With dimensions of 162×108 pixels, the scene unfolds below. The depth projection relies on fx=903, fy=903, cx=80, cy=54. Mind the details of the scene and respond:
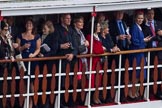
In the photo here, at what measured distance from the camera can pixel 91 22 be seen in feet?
53.4

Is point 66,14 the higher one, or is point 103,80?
point 66,14

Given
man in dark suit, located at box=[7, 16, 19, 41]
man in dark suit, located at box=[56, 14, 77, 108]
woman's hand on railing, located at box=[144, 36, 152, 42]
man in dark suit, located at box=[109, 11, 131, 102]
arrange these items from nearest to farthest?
man in dark suit, located at box=[7, 16, 19, 41] → man in dark suit, located at box=[56, 14, 77, 108] → man in dark suit, located at box=[109, 11, 131, 102] → woman's hand on railing, located at box=[144, 36, 152, 42]

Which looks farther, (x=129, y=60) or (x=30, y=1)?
(x=129, y=60)

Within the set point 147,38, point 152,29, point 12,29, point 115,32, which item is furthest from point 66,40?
point 152,29

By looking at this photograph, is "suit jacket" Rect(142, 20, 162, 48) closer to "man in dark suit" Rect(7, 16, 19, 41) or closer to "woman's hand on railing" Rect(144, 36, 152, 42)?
"woman's hand on railing" Rect(144, 36, 152, 42)

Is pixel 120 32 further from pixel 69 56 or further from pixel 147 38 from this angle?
→ pixel 69 56

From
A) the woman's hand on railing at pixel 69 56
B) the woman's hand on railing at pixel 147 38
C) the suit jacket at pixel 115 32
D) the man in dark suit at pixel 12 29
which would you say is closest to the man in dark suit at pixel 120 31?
→ the suit jacket at pixel 115 32

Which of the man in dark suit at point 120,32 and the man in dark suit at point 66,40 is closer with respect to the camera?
the man in dark suit at point 66,40

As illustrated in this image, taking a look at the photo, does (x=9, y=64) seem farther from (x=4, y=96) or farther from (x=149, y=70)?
(x=149, y=70)

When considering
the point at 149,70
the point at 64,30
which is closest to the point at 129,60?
the point at 149,70

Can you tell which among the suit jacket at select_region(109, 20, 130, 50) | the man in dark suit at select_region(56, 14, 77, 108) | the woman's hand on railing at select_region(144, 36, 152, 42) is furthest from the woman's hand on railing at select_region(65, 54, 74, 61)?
the woman's hand on railing at select_region(144, 36, 152, 42)

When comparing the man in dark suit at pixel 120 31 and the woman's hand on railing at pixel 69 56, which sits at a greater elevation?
the man in dark suit at pixel 120 31

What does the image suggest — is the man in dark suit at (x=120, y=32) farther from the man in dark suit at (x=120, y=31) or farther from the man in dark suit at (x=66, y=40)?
the man in dark suit at (x=66, y=40)

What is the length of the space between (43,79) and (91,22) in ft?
4.49
